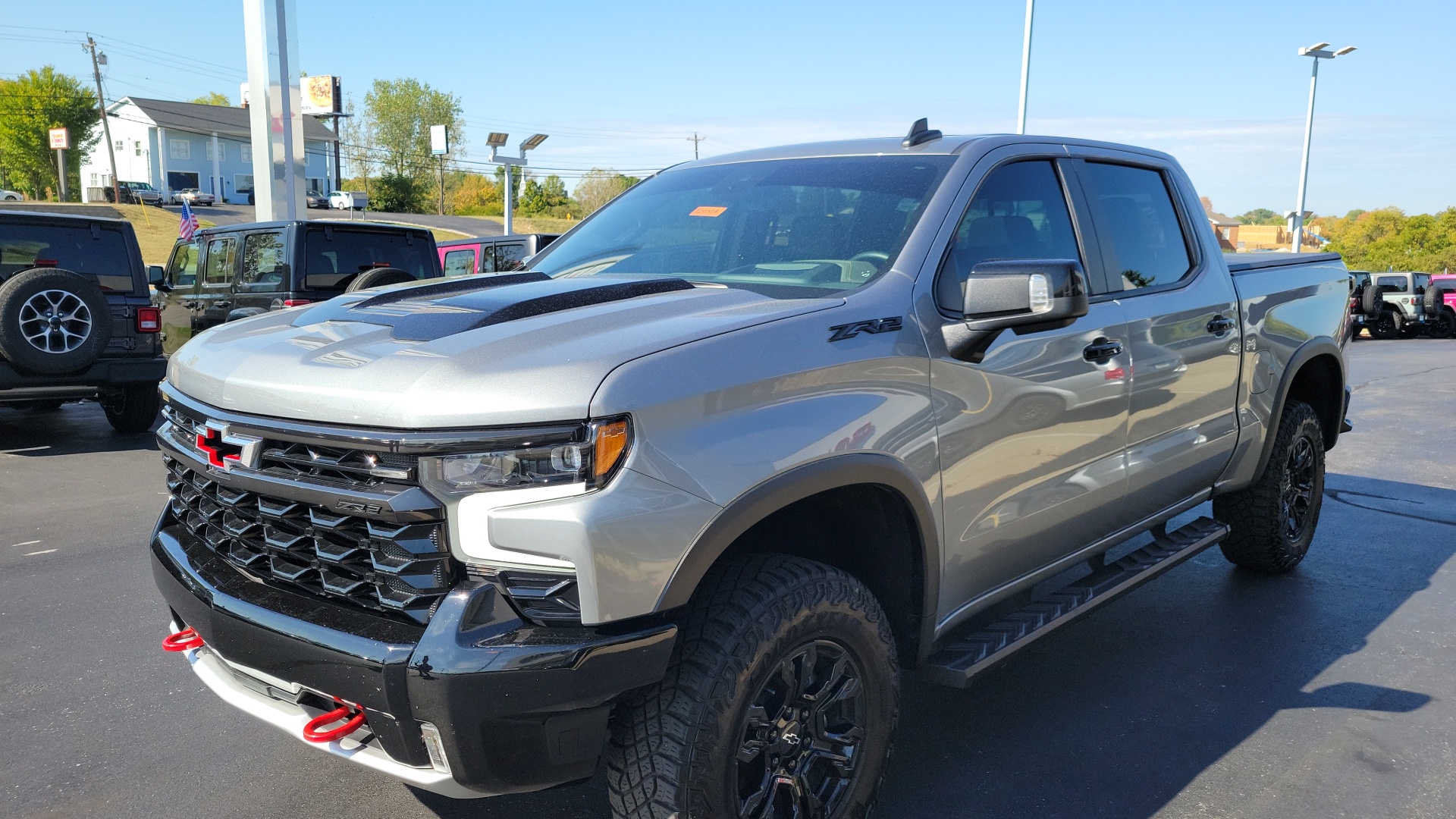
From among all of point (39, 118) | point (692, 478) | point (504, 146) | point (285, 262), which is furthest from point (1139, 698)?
point (39, 118)

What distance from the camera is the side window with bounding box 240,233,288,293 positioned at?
988cm

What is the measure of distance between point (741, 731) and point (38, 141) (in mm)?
80964

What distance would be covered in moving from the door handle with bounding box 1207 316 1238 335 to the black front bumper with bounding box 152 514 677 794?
9.46 feet

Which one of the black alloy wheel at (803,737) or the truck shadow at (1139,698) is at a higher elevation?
the black alloy wheel at (803,737)

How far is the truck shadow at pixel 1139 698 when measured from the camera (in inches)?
121

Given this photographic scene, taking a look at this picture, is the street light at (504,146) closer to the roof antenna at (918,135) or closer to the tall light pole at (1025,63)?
the tall light pole at (1025,63)

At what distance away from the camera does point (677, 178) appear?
4039 mm

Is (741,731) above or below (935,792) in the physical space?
above

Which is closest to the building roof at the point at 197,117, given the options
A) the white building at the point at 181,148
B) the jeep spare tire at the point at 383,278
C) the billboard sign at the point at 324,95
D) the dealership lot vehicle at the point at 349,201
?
the white building at the point at 181,148

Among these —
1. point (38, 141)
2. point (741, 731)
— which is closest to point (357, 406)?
point (741, 731)

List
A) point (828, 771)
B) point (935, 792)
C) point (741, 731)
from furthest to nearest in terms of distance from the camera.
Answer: point (935, 792), point (828, 771), point (741, 731)

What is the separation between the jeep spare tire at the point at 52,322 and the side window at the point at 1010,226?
7.11 meters

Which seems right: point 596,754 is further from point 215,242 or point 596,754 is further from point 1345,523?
point 215,242

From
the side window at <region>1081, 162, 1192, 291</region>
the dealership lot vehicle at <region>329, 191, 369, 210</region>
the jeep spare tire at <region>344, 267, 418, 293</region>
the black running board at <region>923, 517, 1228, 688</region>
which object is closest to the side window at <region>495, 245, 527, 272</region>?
the jeep spare tire at <region>344, 267, 418, 293</region>
